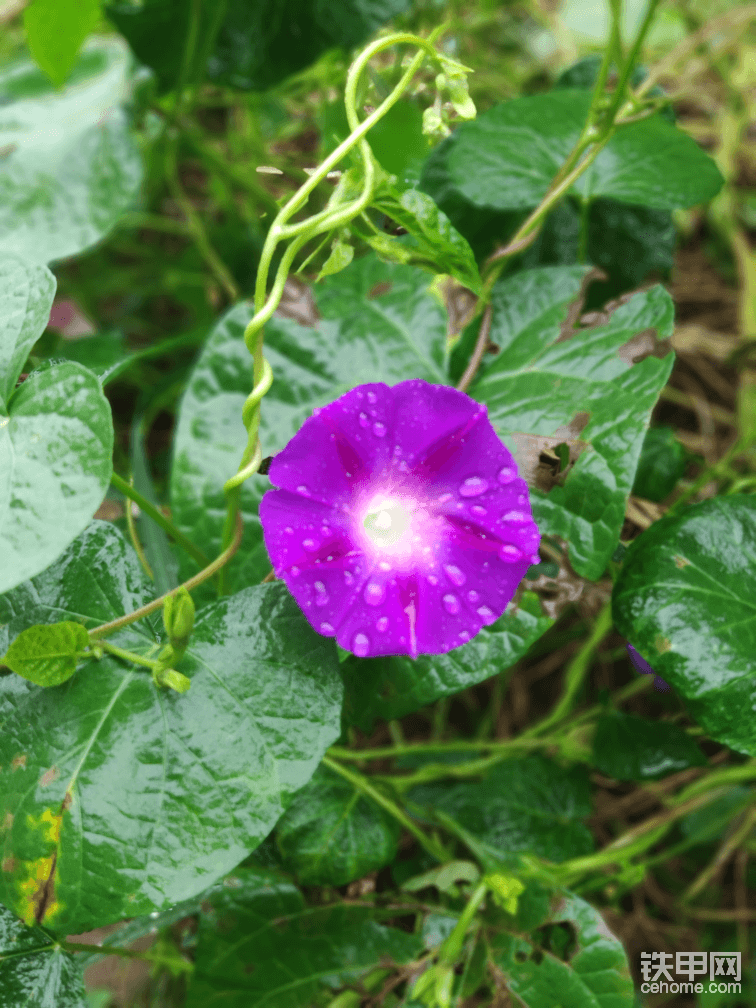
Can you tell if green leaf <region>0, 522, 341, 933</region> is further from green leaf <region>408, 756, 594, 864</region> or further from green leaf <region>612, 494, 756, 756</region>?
green leaf <region>408, 756, 594, 864</region>

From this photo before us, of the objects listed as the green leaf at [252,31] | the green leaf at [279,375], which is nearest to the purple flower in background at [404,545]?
the green leaf at [279,375]

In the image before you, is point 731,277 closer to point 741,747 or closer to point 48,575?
point 741,747

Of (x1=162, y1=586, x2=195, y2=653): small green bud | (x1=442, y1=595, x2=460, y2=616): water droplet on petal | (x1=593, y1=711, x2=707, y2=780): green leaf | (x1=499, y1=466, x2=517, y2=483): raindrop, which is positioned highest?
(x1=499, y1=466, x2=517, y2=483): raindrop

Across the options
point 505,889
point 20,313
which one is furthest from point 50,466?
point 505,889

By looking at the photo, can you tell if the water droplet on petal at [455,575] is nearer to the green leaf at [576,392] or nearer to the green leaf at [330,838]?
the green leaf at [576,392]

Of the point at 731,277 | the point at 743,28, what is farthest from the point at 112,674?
the point at 743,28

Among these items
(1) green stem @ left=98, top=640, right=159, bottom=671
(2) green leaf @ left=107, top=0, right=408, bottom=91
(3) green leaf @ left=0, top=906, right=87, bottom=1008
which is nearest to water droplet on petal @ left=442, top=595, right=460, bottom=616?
(1) green stem @ left=98, top=640, right=159, bottom=671
